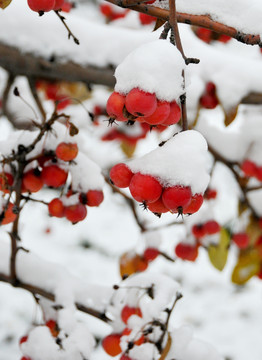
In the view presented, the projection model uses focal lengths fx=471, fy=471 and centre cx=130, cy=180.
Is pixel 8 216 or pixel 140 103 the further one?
pixel 8 216

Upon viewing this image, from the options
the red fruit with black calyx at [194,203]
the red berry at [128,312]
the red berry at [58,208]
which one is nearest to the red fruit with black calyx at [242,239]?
the red berry at [128,312]

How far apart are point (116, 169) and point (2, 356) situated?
258 centimetres

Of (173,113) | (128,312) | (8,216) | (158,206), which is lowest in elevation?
(128,312)

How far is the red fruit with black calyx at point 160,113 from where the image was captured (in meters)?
0.65

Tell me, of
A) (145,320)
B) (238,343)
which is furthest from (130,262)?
(238,343)

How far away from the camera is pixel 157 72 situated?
65 cm

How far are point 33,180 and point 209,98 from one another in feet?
2.43

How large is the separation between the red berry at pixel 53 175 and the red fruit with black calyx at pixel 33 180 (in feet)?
0.03

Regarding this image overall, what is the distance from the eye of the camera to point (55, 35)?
161 centimetres

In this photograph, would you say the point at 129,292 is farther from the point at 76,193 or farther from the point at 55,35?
the point at 55,35

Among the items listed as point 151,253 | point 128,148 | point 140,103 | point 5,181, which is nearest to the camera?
point 140,103

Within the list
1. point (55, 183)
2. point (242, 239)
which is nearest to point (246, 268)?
point (242, 239)

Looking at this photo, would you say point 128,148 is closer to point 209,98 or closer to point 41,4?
point 209,98

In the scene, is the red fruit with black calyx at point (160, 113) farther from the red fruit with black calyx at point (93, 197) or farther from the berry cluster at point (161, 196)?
the red fruit with black calyx at point (93, 197)
